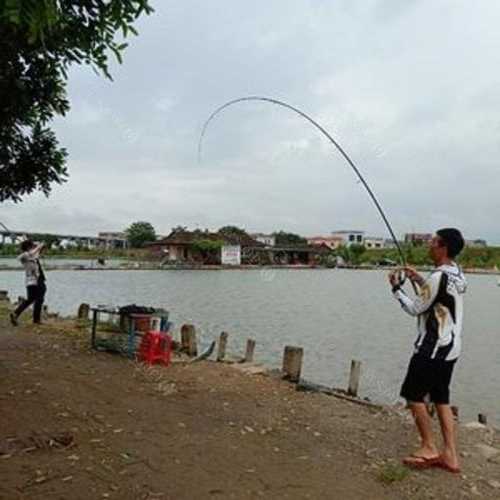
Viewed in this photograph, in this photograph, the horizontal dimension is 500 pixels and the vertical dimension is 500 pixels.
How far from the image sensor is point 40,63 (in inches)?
285

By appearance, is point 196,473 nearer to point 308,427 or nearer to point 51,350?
point 308,427

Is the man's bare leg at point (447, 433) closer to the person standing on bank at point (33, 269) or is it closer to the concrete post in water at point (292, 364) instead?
the concrete post in water at point (292, 364)

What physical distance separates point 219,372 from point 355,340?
57.2ft

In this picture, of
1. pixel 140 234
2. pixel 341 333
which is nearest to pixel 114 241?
pixel 140 234

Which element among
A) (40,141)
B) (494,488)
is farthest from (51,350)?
(494,488)

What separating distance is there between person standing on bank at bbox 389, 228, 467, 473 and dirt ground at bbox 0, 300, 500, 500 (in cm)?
46

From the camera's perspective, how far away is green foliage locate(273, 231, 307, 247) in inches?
5378

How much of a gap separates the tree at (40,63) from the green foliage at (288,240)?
125 meters

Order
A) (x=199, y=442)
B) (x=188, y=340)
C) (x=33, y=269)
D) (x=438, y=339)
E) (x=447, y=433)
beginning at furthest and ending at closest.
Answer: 1. (x=33, y=269)
2. (x=188, y=340)
3. (x=199, y=442)
4. (x=447, y=433)
5. (x=438, y=339)

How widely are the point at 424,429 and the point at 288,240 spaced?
134 m

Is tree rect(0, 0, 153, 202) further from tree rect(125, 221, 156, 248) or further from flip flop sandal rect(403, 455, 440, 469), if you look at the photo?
tree rect(125, 221, 156, 248)

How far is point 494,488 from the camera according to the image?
230 inches

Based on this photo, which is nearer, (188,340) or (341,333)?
(188,340)

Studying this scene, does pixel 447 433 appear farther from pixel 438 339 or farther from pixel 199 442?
pixel 199 442
